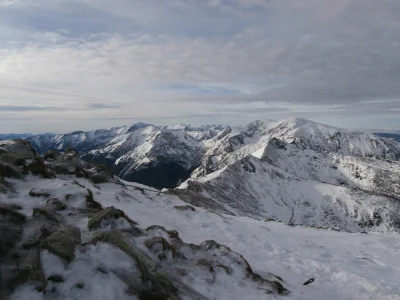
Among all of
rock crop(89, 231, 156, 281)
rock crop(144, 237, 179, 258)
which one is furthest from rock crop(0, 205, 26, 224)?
rock crop(144, 237, 179, 258)

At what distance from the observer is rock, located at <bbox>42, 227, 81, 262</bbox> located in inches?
435

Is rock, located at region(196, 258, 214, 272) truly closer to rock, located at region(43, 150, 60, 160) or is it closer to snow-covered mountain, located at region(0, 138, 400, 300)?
snow-covered mountain, located at region(0, 138, 400, 300)

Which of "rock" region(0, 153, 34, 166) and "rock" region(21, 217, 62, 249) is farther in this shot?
"rock" region(0, 153, 34, 166)

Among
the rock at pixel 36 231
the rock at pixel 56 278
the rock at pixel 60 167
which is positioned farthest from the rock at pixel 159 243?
the rock at pixel 60 167

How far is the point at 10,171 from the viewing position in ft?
72.3

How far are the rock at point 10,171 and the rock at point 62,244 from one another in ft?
40.6

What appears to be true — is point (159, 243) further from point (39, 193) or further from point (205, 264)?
point (39, 193)

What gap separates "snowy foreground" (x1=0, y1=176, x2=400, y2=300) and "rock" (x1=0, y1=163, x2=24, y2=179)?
68 centimetres

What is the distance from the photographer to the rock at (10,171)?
2161cm

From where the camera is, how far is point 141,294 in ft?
35.8

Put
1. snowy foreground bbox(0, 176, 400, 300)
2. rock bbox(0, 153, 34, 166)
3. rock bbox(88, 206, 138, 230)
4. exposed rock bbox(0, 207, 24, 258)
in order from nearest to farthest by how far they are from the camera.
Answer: snowy foreground bbox(0, 176, 400, 300) < exposed rock bbox(0, 207, 24, 258) < rock bbox(88, 206, 138, 230) < rock bbox(0, 153, 34, 166)

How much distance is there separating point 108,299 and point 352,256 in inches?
802

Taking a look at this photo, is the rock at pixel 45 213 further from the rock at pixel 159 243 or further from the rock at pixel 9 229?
the rock at pixel 159 243

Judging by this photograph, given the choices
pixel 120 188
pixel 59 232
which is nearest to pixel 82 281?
pixel 59 232
